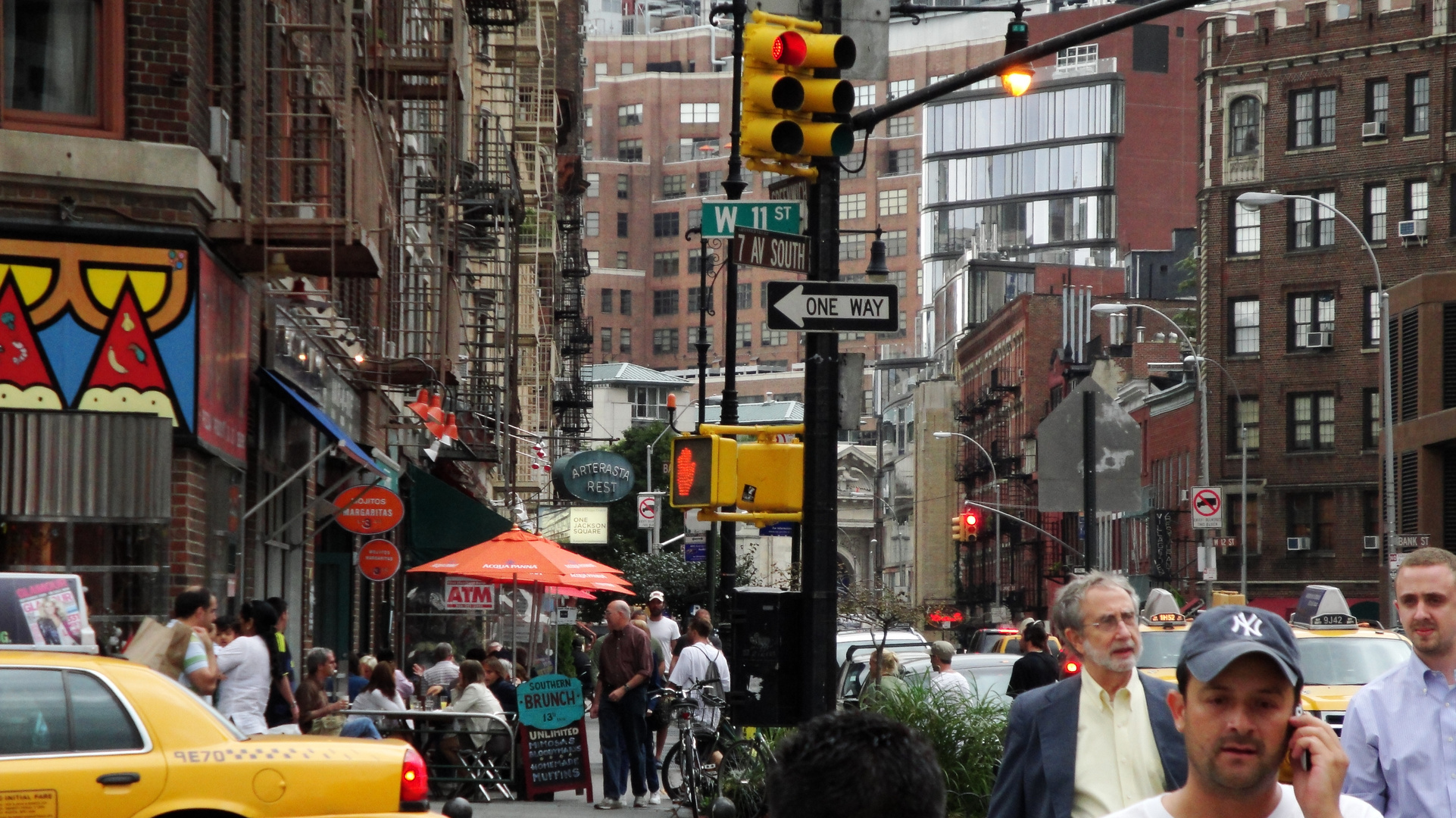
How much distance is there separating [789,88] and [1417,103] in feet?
194

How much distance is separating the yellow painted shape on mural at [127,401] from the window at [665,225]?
16236 cm

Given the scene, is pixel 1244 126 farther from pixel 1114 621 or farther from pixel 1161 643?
pixel 1114 621

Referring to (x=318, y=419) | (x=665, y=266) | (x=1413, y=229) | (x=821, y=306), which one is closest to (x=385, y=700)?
(x=318, y=419)

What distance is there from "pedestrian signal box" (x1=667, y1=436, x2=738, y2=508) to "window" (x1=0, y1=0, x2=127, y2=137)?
217 inches

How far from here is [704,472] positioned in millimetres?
11812

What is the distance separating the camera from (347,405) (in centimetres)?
2317

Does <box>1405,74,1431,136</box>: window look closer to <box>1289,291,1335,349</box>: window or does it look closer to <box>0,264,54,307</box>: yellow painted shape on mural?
<box>1289,291,1335,349</box>: window

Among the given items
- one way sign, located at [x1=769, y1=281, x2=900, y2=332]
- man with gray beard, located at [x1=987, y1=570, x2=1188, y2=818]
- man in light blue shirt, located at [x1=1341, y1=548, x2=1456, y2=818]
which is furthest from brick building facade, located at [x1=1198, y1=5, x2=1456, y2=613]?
man with gray beard, located at [x1=987, y1=570, x2=1188, y2=818]

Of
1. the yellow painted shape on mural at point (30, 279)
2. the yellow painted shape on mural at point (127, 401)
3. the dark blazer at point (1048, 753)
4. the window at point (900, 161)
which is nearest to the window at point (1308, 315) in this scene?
the yellow painted shape on mural at point (127, 401)

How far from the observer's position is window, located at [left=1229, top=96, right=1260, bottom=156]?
67875 millimetres

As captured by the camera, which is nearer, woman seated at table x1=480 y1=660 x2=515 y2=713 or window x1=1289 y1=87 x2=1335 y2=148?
woman seated at table x1=480 y1=660 x2=515 y2=713

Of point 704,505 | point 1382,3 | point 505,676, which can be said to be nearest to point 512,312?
point 505,676

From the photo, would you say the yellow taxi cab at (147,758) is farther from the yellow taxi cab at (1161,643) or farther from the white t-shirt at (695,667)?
the yellow taxi cab at (1161,643)

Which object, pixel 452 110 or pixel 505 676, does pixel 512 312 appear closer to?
pixel 452 110
